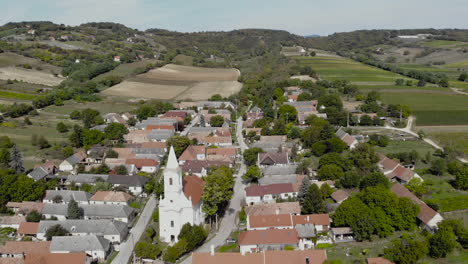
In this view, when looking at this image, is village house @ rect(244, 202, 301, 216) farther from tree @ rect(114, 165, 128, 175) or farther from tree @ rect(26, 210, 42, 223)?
tree @ rect(26, 210, 42, 223)

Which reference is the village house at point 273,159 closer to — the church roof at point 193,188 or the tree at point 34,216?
the church roof at point 193,188

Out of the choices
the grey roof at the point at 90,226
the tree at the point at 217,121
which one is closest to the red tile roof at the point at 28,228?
the grey roof at the point at 90,226

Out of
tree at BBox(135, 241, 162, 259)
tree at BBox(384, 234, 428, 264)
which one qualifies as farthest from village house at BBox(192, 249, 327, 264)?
tree at BBox(384, 234, 428, 264)

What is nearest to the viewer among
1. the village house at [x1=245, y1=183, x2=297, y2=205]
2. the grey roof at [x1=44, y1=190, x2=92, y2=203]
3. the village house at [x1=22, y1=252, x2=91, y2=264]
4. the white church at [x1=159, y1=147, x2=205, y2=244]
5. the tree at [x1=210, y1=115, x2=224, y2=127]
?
the village house at [x1=22, y1=252, x2=91, y2=264]

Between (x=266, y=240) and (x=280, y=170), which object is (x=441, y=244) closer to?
(x=266, y=240)

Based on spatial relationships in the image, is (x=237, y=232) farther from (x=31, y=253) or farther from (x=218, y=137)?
(x=218, y=137)

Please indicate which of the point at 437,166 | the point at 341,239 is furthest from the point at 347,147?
the point at 341,239

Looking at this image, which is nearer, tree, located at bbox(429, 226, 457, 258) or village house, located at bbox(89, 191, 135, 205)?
tree, located at bbox(429, 226, 457, 258)
